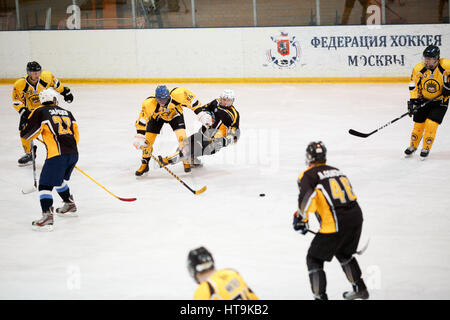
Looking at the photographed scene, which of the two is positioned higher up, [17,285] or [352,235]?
[352,235]

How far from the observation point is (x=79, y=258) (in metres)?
4.91

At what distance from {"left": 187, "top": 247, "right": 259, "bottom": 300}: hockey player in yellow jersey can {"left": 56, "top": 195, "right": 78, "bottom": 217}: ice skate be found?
122 inches

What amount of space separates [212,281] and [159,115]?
4.26 meters

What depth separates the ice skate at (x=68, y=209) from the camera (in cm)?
581

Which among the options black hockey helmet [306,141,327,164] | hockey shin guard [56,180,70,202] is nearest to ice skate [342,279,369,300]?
black hockey helmet [306,141,327,164]

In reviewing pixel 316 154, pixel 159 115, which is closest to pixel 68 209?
pixel 159 115

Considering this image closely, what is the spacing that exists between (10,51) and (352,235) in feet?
34.2

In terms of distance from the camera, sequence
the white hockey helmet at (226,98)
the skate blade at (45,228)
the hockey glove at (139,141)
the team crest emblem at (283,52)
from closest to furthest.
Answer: the skate blade at (45,228)
the hockey glove at (139,141)
the white hockey helmet at (226,98)
the team crest emblem at (283,52)

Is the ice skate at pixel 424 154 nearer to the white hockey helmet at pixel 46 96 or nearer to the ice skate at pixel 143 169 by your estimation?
the ice skate at pixel 143 169

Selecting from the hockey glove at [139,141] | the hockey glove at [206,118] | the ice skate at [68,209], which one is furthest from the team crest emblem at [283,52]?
the ice skate at [68,209]

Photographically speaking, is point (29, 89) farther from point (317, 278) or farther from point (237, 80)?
point (237, 80)

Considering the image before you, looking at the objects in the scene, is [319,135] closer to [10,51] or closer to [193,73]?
[193,73]

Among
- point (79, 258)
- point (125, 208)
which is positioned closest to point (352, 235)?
point (79, 258)

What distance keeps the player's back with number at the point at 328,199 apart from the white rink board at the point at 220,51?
810 centimetres
